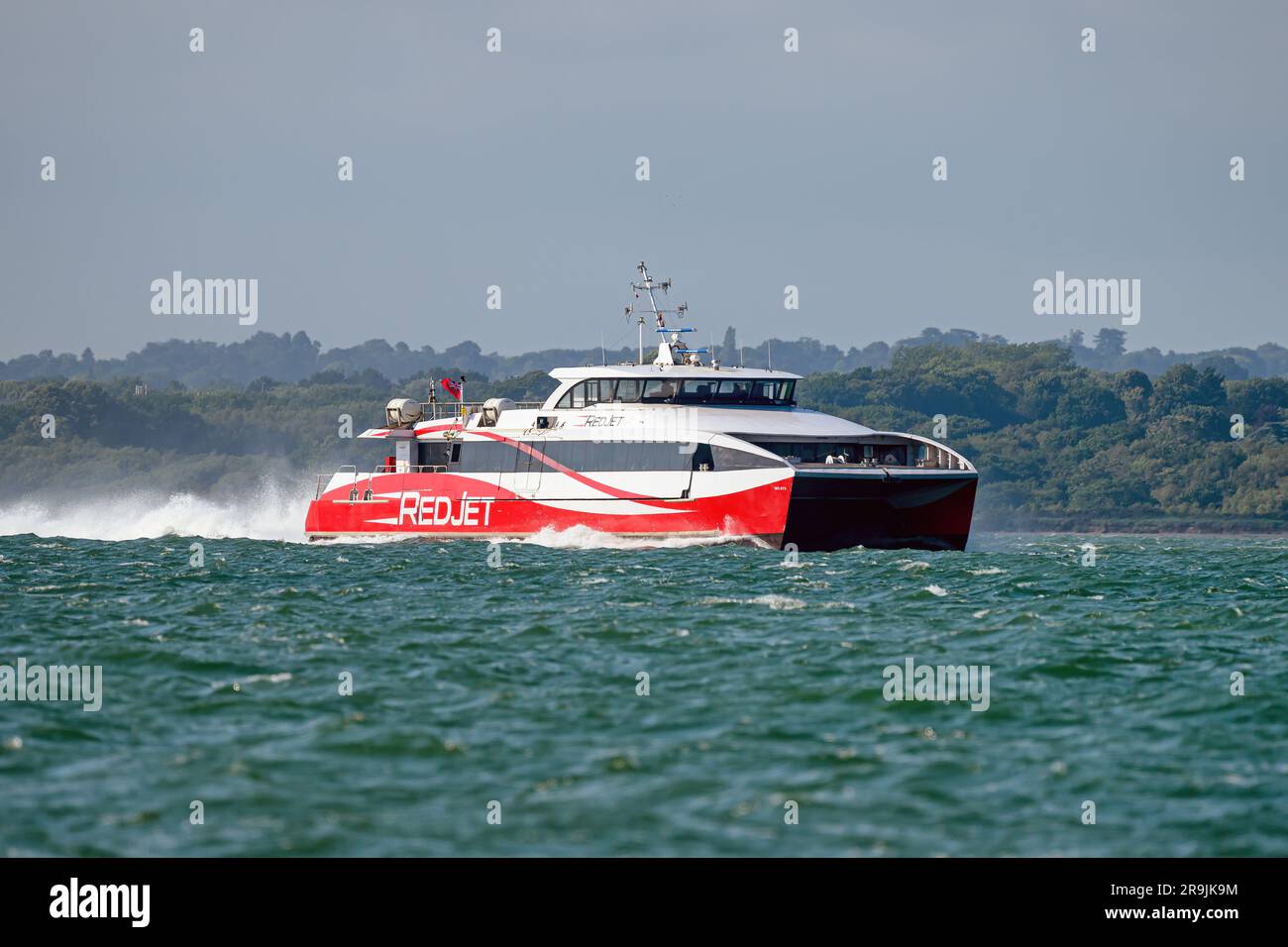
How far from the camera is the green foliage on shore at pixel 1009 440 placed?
14875 cm

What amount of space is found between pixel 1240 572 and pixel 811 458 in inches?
471

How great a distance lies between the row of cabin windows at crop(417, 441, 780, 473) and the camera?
47.4 m

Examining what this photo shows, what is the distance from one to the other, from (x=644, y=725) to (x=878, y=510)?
2716 cm

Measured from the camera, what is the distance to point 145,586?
36.5m

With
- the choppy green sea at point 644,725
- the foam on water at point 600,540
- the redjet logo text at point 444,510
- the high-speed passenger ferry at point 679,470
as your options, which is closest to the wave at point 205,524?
the redjet logo text at point 444,510

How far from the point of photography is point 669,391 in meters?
51.4

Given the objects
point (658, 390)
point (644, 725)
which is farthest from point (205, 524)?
point (644, 725)

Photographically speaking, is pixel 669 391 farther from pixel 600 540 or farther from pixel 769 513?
pixel 769 513

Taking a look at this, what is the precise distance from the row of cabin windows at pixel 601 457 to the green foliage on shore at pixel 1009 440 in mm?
95991

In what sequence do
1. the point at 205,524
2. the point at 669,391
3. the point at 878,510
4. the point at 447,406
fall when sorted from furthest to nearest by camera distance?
the point at 205,524 < the point at 447,406 < the point at 669,391 < the point at 878,510

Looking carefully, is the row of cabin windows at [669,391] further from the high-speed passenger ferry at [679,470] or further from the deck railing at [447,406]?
the deck railing at [447,406]

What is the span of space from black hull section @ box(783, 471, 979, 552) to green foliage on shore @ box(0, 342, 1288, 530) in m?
97.6
